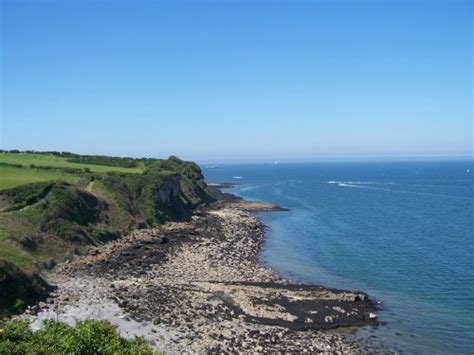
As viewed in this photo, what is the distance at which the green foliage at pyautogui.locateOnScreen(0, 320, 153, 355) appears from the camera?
17641 mm

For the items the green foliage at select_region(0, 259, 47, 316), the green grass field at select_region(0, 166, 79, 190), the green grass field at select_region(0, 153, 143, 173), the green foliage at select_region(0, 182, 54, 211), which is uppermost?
the green grass field at select_region(0, 153, 143, 173)

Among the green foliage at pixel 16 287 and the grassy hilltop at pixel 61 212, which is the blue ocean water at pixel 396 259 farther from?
the green foliage at pixel 16 287

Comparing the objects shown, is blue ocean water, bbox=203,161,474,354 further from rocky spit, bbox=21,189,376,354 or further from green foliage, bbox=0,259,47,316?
green foliage, bbox=0,259,47,316

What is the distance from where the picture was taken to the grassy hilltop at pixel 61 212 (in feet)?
128

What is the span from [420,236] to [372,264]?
19468 millimetres

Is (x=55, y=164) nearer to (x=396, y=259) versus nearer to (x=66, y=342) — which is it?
(x=396, y=259)

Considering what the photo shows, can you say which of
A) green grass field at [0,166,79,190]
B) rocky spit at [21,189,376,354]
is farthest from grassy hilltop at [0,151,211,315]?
rocky spit at [21,189,376,354]

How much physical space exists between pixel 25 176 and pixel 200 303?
41147 mm

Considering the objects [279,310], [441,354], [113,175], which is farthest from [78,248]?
[441,354]

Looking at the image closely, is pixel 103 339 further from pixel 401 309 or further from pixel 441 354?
pixel 401 309

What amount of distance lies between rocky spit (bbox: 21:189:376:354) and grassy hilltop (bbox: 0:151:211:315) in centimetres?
224

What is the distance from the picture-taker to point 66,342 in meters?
18.6

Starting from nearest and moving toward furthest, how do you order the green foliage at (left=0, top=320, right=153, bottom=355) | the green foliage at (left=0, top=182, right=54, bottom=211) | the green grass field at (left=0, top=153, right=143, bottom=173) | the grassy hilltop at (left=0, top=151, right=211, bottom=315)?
the green foliage at (left=0, top=320, right=153, bottom=355) < the grassy hilltop at (left=0, top=151, right=211, bottom=315) < the green foliage at (left=0, top=182, right=54, bottom=211) < the green grass field at (left=0, top=153, right=143, bottom=173)

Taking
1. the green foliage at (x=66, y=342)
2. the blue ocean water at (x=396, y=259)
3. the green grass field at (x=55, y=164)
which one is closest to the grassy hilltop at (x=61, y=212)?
the green grass field at (x=55, y=164)
